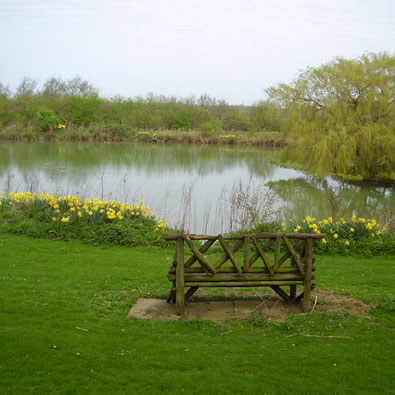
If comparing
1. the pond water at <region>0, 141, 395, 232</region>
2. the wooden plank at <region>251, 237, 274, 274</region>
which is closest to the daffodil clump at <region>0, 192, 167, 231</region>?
the pond water at <region>0, 141, 395, 232</region>

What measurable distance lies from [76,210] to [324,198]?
13.3m

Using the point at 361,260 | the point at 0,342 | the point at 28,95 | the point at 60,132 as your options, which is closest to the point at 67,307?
the point at 0,342

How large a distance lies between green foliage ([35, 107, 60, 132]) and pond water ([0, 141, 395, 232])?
604 inches

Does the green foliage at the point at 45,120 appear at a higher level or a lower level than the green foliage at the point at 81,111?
lower

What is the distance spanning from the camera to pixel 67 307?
5.56 m

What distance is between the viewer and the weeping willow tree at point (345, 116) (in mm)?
23219

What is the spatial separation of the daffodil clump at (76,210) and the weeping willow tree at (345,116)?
14.6 m

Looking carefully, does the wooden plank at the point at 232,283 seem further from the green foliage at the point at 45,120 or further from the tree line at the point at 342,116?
the green foliage at the point at 45,120

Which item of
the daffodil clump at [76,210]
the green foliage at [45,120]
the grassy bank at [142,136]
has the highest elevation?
the green foliage at [45,120]

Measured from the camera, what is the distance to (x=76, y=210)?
11.0 metres

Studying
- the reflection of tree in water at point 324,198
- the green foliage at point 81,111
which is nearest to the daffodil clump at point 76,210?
the reflection of tree in water at point 324,198

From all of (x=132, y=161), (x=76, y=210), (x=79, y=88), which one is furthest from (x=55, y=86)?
(x=76, y=210)

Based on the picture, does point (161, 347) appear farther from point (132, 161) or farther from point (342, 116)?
point (132, 161)

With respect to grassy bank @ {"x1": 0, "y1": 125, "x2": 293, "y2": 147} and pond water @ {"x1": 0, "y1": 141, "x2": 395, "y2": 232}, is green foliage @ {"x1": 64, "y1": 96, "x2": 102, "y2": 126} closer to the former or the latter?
grassy bank @ {"x1": 0, "y1": 125, "x2": 293, "y2": 147}
